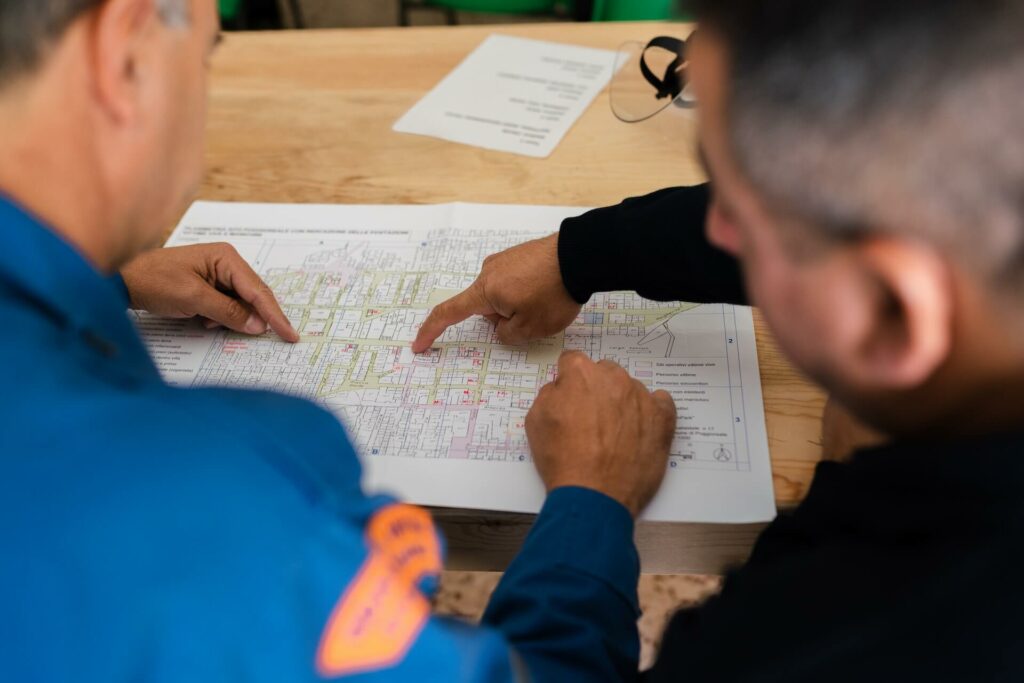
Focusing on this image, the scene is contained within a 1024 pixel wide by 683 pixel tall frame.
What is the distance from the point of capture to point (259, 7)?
2.58 metres

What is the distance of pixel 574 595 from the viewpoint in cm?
60

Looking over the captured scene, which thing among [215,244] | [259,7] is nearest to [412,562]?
[215,244]

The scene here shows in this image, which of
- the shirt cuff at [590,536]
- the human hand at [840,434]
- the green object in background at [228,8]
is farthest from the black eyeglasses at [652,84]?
the green object in background at [228,8]

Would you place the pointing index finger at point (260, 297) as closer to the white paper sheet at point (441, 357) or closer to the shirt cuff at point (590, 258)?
the white paper sheet at point (441, 357)

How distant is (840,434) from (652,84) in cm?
67

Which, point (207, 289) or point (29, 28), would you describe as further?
point (207, 289)

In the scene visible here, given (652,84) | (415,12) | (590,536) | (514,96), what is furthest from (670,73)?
(415,12)

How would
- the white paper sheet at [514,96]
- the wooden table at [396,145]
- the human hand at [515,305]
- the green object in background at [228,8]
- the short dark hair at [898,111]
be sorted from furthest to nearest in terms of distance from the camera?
1. the green object in background at [228,8]
2. the white paper sheet at [514,96]
3. the wooden table at [396,145]
4. the human hand at [515,305]
5. the short dark hair at [898,111]

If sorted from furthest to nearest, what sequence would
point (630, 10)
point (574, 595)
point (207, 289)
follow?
point (630, 10) < point (207, 289) < point (574, 595)

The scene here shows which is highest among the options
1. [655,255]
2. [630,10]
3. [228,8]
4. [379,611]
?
[379,611]

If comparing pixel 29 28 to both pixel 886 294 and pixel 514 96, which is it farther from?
pixel 514 96

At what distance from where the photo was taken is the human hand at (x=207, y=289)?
84 centimetres

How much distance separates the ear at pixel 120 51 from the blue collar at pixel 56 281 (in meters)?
0.08

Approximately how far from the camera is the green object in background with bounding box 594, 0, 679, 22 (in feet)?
4.85
